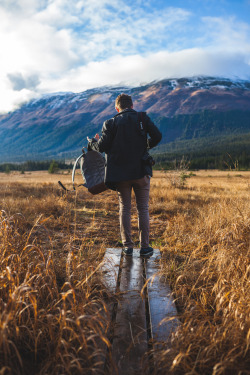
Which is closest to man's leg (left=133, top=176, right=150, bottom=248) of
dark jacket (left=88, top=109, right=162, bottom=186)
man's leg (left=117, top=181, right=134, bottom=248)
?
man's leg (left=117, top=181, right=134, bottom=248)

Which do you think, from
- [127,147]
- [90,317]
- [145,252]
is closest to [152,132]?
[127,147]

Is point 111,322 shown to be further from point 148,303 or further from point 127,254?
point 127,254

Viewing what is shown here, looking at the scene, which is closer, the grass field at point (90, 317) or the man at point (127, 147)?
the grass field at point (90, 317)

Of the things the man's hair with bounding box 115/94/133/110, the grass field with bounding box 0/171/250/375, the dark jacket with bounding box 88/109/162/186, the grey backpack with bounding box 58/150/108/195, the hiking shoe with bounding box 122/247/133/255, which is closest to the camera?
the grass field with bounding box 0/171/250/375

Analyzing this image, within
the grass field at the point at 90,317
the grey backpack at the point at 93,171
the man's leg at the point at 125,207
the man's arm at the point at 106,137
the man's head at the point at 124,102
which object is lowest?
the grass field at the point at 90,317

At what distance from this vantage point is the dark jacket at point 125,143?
3.64m

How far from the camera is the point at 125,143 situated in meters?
3.65

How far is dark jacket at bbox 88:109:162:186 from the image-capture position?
364 centimetres

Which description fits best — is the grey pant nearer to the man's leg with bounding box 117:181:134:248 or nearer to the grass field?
the man's leg with bounding box 117:181:134:248

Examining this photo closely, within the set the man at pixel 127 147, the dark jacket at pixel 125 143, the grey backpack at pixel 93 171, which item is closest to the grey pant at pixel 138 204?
the man at pixel 127 147

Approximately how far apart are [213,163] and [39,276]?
83542 mm

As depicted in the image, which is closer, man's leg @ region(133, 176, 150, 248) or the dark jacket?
the dark jacket

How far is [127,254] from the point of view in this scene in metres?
3.94

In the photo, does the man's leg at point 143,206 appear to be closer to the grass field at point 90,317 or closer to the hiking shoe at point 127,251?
the hiking shoe at point 127,251
